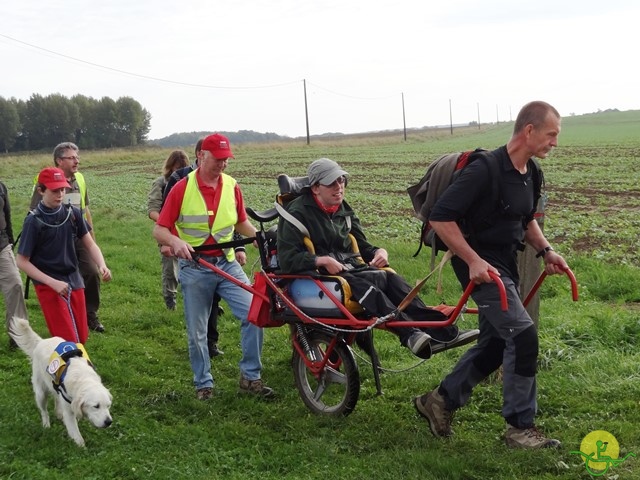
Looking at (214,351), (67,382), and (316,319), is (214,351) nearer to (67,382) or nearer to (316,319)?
(316,319)

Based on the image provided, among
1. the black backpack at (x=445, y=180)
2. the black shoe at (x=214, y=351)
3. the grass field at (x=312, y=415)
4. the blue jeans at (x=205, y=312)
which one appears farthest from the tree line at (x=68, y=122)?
the black backpack at (x=445, y=180)

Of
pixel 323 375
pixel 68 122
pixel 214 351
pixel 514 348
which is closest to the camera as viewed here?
pixel 514 348

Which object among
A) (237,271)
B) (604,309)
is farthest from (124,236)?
(604,309)

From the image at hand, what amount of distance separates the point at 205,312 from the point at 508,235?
299 centimetres

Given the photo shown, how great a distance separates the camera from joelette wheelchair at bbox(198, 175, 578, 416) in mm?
5348

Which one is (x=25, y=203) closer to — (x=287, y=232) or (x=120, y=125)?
(x=287, y=232)

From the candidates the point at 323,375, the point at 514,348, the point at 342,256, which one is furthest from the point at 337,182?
the point at 514,348

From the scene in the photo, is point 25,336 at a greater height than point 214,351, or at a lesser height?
greater

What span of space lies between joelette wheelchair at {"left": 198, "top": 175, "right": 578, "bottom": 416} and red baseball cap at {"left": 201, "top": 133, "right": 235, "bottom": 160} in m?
0.57

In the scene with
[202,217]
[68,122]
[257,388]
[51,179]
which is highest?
[68,122]

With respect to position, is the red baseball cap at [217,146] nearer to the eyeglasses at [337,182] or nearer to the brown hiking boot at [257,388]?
the eyeglasses at [337,182]

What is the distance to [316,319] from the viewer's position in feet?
18.1

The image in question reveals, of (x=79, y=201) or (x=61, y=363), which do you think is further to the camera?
(x=79, y=201)

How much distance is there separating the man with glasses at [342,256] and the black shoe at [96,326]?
3.95 meters
